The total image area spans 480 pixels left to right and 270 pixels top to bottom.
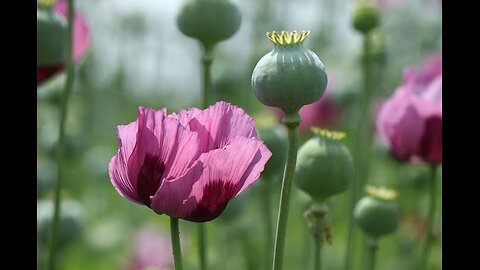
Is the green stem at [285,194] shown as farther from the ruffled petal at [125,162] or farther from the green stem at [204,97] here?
the green stem at [204,97]

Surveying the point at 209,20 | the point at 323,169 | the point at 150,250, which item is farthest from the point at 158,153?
the point at 150,250

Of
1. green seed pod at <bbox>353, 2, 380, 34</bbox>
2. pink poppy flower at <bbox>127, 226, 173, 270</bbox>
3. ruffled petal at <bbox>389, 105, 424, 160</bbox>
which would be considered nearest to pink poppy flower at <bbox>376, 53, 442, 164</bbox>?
ruffled petal at <bbox>389, 105, 424, 160</bbox>

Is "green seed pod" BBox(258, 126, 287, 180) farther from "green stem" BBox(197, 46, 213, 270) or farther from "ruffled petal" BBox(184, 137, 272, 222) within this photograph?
"ruffled petal" BBox(184, 137, 272, 222)

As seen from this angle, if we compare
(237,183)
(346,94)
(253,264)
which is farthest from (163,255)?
(237,183)

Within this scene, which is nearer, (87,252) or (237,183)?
(237,183)
